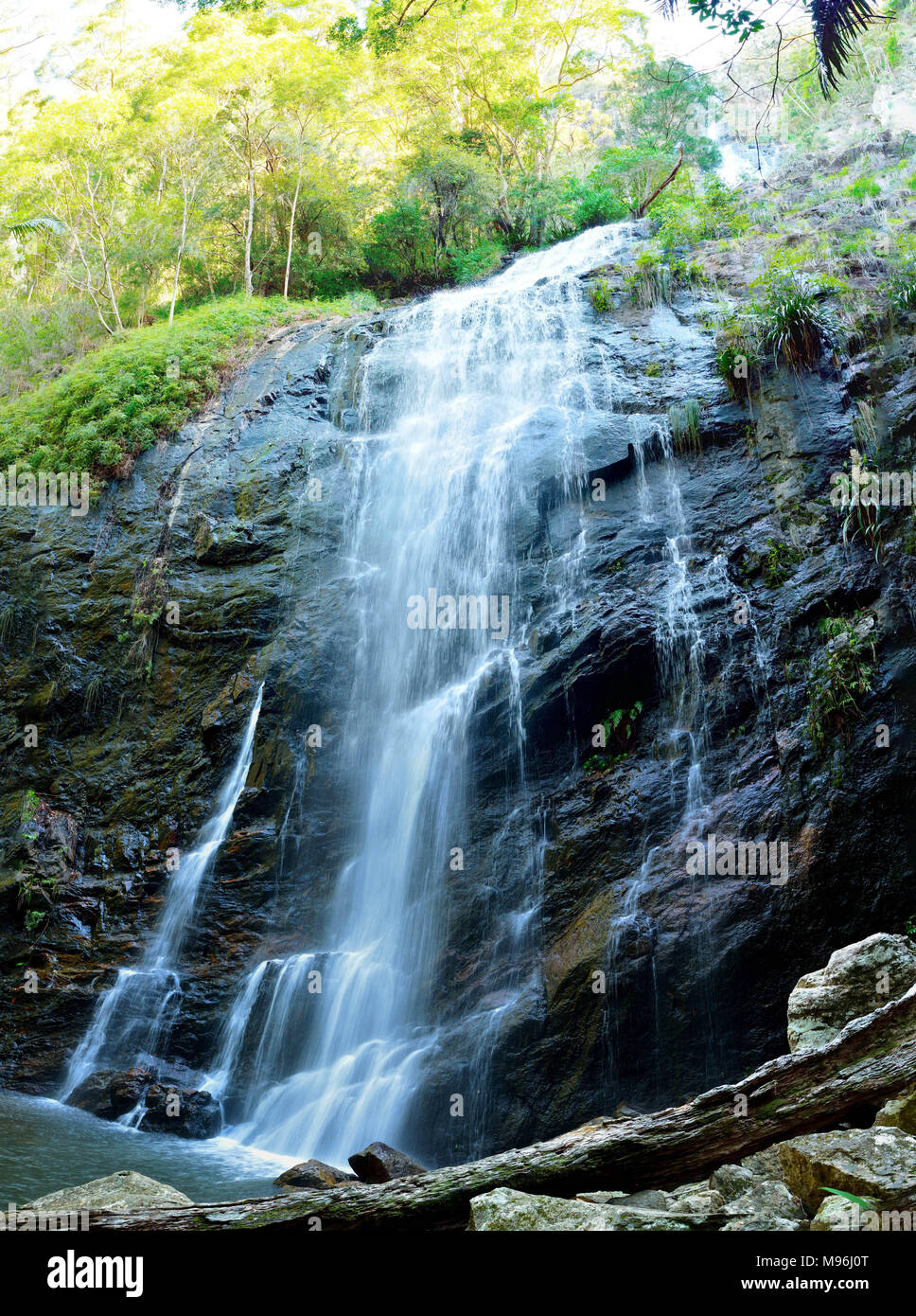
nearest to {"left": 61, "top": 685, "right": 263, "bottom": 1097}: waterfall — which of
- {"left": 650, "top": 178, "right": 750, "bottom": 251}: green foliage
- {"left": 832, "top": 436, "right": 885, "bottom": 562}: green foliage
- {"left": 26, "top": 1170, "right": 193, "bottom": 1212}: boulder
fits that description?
{"left": 26, "top": 1170, "right": 193, "bottom": 1212}: boulder

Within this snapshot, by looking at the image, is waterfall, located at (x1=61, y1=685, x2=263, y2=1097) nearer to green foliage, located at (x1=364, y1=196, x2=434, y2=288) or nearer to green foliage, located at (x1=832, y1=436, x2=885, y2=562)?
green foliage, located at (x1=832, y1=436, x2=885, y2=562)

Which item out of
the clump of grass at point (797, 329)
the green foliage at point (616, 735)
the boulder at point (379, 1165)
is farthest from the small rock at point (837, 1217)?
the clump of grass at point (797, 329)

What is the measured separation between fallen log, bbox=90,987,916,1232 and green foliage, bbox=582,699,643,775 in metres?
5.52

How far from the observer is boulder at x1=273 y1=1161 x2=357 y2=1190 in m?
6.55

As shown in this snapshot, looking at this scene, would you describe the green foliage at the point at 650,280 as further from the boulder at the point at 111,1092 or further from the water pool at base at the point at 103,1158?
the water pool at base at the point at 103,1158

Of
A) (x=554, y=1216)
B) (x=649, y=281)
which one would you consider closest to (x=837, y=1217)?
(x=554, y=1216)

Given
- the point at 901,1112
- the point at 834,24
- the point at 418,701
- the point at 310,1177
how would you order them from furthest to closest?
the point at 418,701 → the point at 310,1177 → the point at 901,1112 → the point at 834,24

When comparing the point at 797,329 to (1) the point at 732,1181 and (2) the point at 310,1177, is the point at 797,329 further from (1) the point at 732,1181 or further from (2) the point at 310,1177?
(2) the point at 310,1177

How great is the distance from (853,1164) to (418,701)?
842 centimetres

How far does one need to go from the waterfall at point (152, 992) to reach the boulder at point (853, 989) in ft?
24.0

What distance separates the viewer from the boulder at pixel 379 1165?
6.60 meters

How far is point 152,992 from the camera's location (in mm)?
10242

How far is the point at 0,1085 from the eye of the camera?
9.66 meters
